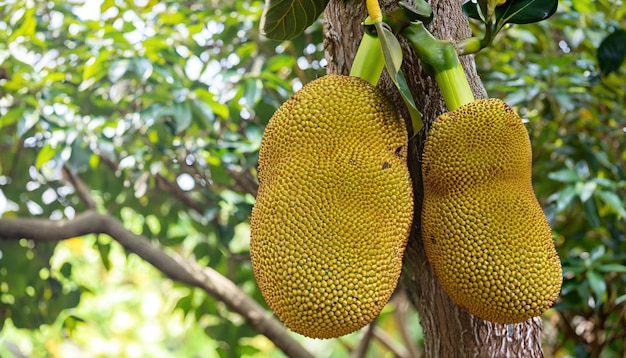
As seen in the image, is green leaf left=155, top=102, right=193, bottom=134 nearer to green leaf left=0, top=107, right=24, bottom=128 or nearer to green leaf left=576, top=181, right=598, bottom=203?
green leaf left=0, top=107, right=24, bottom=128

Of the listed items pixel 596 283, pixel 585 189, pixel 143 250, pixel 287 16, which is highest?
pixel 287 16

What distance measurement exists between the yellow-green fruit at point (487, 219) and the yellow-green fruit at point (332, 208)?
0.03 metres

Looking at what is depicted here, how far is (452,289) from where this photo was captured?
0.66 m

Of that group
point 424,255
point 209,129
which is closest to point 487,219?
point 424,255

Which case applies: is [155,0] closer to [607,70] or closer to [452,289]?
[607,70]

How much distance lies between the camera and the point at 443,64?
697 mm

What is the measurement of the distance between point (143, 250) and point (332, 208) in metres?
1.03

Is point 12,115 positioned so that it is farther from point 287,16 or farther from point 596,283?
point 596,283

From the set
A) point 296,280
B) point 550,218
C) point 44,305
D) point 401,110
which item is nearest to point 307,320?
point 296,280

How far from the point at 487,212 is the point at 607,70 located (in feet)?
2.52

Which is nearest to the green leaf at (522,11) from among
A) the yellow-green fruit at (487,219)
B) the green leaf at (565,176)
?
the yellow-green fruit at (487,219)

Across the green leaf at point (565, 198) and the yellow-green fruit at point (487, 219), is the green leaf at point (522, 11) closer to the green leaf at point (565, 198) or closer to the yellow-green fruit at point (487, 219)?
the yellow-green fruit at point (487, 219)

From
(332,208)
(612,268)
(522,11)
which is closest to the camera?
(332,208)

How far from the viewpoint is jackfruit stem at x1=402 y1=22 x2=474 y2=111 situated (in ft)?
2.29
